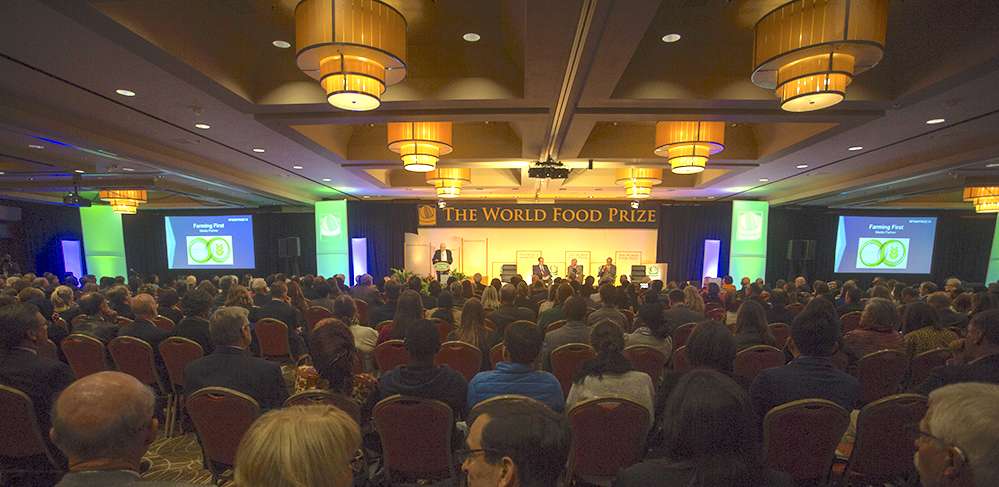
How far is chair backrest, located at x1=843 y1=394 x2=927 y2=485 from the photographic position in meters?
2.09

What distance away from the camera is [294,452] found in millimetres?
923

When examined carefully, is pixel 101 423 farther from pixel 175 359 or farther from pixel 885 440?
pixel 885 440

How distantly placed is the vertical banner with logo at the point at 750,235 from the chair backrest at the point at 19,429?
559 inches

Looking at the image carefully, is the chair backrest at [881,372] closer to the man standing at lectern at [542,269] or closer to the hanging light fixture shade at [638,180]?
the hanging light fixture shade at [638,180]

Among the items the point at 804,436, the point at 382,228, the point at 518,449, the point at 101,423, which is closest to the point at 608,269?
the point at 382,228

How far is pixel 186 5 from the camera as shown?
10.4 ft

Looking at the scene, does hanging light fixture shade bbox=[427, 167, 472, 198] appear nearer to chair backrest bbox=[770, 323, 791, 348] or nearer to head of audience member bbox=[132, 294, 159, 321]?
head of audience member bbox=[132, 294, 159, 321]

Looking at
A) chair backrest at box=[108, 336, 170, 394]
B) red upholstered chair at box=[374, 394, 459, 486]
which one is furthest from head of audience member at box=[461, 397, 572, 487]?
chair backrest at box=[108, 336, 170, 394]

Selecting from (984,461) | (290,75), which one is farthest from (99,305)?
(984,461)

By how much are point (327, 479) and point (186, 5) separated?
Result: 12.4 feet

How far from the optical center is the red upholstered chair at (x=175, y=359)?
11.4 ft

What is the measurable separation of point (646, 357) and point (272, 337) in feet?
13.4

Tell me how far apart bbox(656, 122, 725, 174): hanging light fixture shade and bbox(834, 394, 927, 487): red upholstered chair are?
352cm

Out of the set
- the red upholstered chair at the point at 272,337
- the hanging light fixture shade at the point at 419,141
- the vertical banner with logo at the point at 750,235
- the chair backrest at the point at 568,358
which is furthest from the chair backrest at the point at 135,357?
the vertical banner with logo at the point at 750,235
